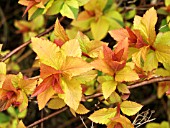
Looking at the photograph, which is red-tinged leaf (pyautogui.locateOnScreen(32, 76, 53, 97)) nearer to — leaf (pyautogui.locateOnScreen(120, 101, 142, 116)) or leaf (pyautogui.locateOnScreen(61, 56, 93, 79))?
leaf (pyautogui.locateOnScreen(61, 56, 93, 79))

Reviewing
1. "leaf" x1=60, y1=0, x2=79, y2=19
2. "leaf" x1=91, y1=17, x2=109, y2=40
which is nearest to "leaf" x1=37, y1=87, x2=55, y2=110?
"leaf" x1=60, y1=0, x2=79, y2=19

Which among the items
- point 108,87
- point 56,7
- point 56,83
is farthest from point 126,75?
point 56,7

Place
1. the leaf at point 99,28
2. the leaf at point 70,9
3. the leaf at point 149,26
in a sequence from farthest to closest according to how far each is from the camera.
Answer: the leaf at point 99,28 → the leaf at point 70,9 → the leaf at point 149,26

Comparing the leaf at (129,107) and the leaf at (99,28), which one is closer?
the leaf at (129,107)

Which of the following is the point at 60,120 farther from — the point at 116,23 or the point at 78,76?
the point at 78,76

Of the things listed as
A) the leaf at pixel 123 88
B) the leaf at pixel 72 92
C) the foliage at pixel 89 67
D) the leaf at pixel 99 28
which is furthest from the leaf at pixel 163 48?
the leaf at pixel 99 28

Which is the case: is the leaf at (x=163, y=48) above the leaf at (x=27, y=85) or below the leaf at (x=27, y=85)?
above

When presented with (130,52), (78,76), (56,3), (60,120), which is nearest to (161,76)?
(130,52)

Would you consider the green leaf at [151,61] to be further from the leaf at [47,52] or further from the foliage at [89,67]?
the leaf at [47,52]
